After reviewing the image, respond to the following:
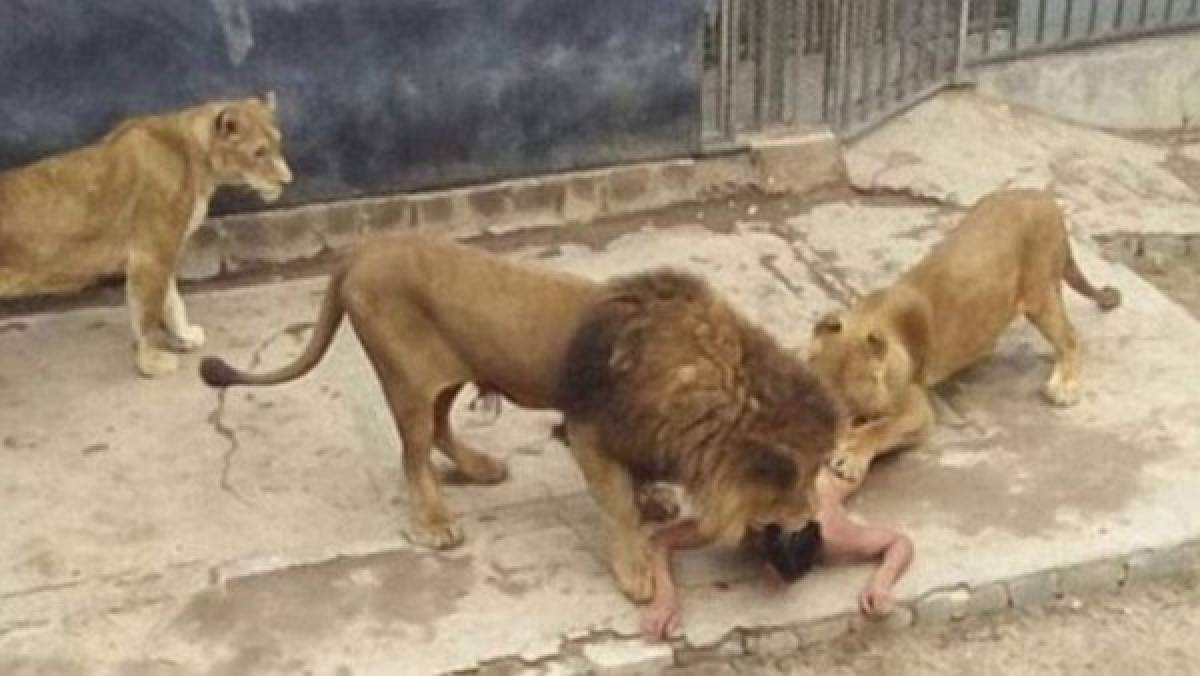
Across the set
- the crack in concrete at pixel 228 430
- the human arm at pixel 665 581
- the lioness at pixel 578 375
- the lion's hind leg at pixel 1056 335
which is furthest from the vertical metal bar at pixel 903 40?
the human arm at pixel 665 581

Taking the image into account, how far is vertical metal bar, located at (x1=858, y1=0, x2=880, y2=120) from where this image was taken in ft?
28.5

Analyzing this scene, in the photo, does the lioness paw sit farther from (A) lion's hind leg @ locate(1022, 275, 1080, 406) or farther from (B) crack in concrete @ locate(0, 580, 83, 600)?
(A) lion's hind leg @ locate(1022, 275, 1080, 406)

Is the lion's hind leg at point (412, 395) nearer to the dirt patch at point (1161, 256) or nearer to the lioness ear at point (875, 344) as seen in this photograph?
the lioness ear at point (875, 344)

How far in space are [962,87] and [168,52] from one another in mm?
3425

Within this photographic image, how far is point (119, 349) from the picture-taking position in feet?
24.5

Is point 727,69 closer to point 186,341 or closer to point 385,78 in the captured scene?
point 385,78

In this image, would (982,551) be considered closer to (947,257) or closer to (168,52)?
(947,257)

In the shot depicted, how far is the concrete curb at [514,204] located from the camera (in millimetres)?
8023

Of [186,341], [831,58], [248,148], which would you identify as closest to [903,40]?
[831,58]

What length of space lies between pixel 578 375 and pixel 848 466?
107 centimetres

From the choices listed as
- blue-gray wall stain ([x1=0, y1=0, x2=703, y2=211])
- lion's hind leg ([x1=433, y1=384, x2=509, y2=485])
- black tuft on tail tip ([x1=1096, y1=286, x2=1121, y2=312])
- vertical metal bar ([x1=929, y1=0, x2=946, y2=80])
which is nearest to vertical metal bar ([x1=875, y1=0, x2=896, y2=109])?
vertical metal bar ([x1=929, y1=0, x2=946, y2=80])

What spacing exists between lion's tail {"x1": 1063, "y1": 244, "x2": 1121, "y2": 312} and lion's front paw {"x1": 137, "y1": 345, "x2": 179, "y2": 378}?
120 inches

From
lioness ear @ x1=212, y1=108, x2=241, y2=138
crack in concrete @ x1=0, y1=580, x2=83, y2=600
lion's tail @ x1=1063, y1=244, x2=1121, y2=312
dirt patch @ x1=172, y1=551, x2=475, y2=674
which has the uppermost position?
lioness ear @ x1=212, y1=108, x2=241, y2=138

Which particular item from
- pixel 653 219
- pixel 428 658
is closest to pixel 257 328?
pixel 653 219
